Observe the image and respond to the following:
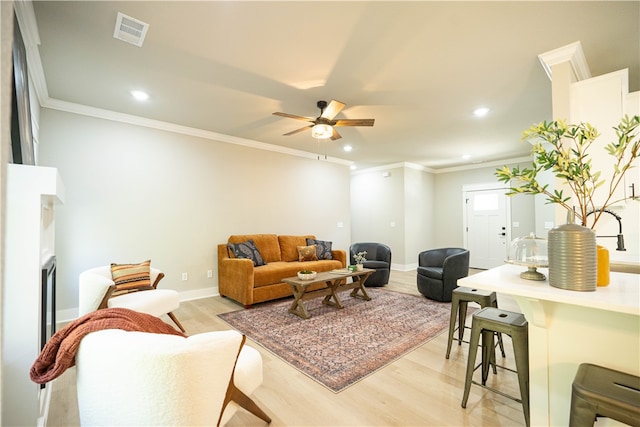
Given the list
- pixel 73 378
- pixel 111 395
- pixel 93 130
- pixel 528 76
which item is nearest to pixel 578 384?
pixel 111 395

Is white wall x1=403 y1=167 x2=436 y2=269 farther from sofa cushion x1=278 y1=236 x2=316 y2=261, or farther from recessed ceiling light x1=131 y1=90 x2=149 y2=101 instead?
recessed ceiling light x1=131 y1=90 x2=149 y2=101

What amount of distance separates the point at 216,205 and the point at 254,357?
336cm

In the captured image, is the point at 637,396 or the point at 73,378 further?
the point at 73,378

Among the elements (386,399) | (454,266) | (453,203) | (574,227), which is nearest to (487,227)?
(453,203)

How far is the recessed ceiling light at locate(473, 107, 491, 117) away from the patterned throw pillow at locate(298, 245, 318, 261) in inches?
123

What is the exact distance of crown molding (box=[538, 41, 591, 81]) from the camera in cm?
220

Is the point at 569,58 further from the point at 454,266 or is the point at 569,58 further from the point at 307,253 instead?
the point at 307,253

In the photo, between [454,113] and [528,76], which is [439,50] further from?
[454,113]

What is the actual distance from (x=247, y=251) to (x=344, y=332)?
200cm

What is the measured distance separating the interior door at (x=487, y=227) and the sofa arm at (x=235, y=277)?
556 centimetres

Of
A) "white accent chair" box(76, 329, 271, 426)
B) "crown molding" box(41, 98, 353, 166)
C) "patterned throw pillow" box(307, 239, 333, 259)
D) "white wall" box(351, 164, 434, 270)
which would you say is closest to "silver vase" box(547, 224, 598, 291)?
"white accent chair" box(76, 329, 271, 426)

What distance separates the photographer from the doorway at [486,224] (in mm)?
6324

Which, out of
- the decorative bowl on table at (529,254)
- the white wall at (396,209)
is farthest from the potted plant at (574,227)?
the white wall at (396,209)

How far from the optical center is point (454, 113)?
364 centimetres
